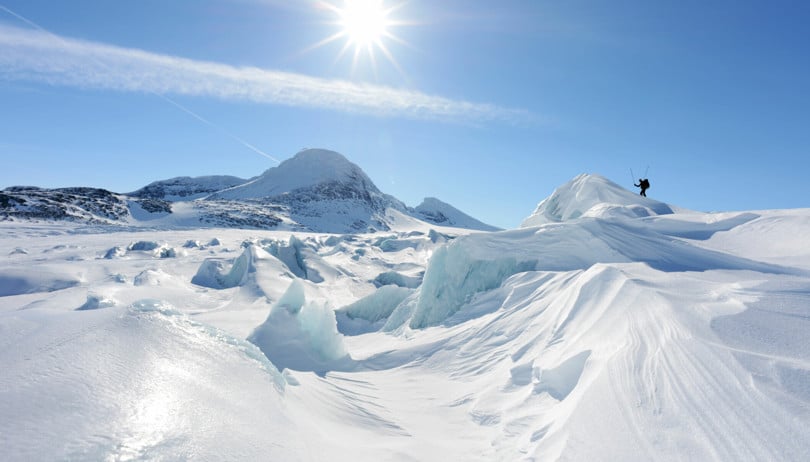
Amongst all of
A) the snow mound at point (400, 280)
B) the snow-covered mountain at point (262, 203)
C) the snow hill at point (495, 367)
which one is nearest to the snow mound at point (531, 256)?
the snow hill at point (495, 367)

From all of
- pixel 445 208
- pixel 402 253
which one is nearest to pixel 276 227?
pixel 402 253

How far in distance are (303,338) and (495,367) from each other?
186 inches

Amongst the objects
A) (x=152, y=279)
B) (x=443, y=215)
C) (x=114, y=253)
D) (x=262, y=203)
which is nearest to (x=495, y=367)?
(x=152, y=279)

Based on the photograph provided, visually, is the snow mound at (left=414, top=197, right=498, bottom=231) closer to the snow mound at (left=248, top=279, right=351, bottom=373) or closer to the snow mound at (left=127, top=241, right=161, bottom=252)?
the snow mound at (left=127, top=241, right=161, bottom=252)

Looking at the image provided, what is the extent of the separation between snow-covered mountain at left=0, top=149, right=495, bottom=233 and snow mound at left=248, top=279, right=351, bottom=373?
56.4 m

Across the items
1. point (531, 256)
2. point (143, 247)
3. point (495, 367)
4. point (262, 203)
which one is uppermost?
point (262, 203)

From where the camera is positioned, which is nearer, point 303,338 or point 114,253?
point 303,338

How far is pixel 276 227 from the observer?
74.8m

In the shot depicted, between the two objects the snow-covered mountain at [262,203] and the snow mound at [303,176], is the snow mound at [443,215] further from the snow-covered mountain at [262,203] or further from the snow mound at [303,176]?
the snow mound at [303,176]

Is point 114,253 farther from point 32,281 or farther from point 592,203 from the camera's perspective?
point 592,203

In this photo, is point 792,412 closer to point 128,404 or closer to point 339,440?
point 339,440

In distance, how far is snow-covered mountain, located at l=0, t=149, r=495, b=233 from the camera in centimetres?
6053

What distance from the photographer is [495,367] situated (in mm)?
7344

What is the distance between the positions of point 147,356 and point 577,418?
426 cm
